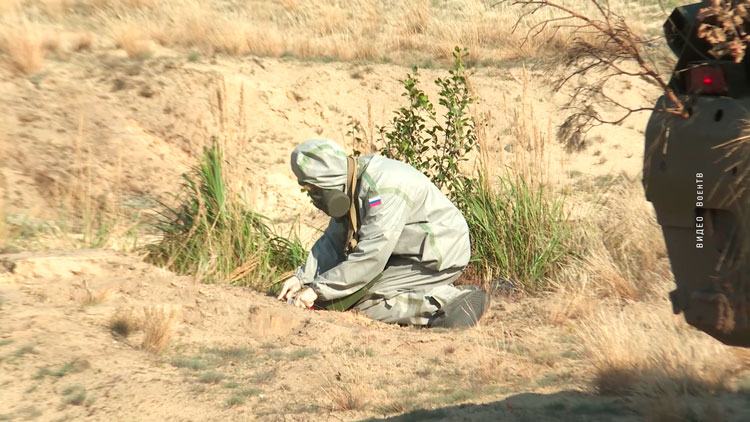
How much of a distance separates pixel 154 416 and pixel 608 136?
443 inches

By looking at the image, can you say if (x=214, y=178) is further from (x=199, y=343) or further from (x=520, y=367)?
(x=520, y=367)

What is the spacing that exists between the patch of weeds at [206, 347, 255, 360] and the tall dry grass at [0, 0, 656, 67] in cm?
953

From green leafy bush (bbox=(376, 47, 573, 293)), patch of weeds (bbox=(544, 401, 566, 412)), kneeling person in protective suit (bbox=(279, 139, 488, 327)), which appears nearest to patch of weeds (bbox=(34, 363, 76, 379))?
kneeling person in protective suit (bbox=(279, 139, 488, 327))

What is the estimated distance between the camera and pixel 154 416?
170 inches

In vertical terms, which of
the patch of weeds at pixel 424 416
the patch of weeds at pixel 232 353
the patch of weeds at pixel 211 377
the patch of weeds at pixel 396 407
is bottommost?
the patch of weeds at pixel 232 353

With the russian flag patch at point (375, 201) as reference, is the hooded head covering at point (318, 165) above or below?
above

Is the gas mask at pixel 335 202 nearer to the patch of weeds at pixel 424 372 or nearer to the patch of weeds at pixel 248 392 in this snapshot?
the patch of weeds at pixel 424 372

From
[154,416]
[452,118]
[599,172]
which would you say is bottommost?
[599,172]

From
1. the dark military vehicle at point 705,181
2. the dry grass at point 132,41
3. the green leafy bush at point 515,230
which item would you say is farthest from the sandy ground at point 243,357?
the dry grass at point 132,41

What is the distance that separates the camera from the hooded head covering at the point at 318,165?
626cm

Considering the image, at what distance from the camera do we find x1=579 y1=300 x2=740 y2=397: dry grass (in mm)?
4238

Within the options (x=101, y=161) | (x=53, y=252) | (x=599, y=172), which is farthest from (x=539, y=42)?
(x=53, y=252)

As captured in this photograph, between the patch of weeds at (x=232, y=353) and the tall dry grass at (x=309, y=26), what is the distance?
375 inches

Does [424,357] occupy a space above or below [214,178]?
below
